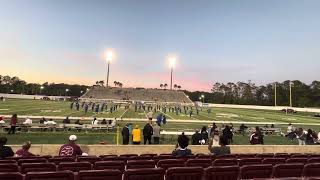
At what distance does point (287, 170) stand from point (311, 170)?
624 millimetres

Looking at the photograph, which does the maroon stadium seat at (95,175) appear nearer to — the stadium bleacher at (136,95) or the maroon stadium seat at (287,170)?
the maroon stadium seat at (287,170)

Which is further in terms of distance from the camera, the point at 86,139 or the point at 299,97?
the point at 299,97

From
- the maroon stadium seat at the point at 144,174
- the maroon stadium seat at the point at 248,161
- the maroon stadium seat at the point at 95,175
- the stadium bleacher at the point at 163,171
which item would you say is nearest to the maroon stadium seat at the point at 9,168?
the stadium bleacher at the point at 163,171

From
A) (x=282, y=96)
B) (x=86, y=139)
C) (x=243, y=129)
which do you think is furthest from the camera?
(x=282, y=96)

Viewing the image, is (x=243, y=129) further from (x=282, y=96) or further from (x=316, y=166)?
(x=282, y=96)

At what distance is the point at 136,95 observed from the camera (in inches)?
5630

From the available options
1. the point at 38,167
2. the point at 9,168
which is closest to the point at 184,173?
the point at 38,167

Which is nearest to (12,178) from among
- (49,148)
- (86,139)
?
(49,148)

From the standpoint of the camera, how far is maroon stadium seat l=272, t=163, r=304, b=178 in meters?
6.70

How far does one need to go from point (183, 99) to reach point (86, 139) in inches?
4492

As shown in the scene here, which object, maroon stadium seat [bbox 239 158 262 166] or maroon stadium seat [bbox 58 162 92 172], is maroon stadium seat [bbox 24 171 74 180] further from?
maroon stadium seat [bbox 239 158 262 166]

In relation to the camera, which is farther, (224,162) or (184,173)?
(224,162)

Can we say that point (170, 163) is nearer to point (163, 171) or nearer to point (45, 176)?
point (163, 171)

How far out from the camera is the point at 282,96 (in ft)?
488
